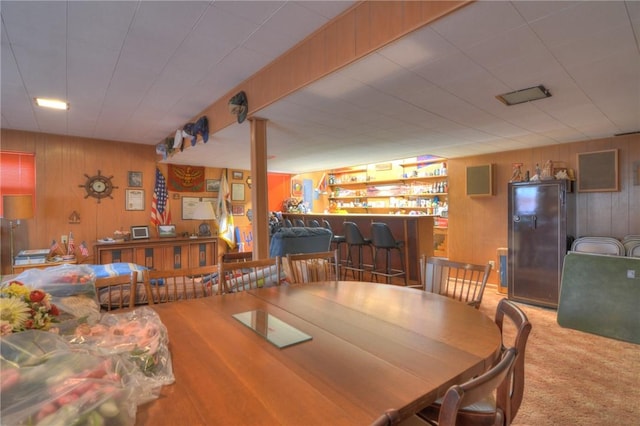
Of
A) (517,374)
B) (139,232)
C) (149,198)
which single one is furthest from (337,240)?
(517,374)

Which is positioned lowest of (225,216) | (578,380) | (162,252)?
(578,380)

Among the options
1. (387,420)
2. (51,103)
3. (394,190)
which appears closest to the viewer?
(387,420)

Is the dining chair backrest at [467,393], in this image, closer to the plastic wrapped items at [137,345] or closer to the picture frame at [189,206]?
the plastic wrapped items at [137,345]

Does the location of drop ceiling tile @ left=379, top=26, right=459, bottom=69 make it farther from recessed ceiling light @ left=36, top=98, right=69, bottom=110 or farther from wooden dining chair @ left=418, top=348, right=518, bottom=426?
recessed ceiling light @ left=36, top=98, right=69, bottom=110

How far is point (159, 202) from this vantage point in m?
6.12

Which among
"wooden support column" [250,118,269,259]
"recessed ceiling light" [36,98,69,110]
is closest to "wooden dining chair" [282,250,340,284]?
"wooden support column" [250,118,269,259]

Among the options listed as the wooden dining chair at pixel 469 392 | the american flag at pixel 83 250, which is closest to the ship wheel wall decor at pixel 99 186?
the american flag at pixel 83 250

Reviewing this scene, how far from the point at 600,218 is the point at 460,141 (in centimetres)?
220

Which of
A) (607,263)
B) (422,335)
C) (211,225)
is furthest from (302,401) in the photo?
(211,225)

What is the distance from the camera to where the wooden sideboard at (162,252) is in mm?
5262

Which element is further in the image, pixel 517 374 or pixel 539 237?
pixel 539 237

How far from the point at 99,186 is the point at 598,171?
24.7ft

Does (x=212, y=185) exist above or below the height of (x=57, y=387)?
above

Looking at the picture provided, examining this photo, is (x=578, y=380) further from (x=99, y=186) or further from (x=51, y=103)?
(x=99, y=186)
